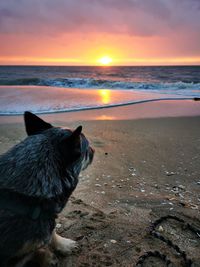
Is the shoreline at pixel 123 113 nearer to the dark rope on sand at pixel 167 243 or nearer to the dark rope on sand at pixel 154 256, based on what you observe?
the dark rope on sand at pixel 167 243

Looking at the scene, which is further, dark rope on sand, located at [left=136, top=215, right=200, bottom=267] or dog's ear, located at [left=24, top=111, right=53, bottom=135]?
dark rope on sand, located at [left=136, top=215, right=200, bottom=267]

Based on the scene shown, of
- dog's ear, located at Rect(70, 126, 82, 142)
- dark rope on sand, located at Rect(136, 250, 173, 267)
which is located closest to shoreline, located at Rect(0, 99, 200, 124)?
dark rope on sand, located at Rect(136, 250, 173, 267)

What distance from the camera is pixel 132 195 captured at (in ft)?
15.5

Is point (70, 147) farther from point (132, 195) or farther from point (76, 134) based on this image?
point (132, 195)

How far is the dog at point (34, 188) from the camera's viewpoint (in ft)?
7.92

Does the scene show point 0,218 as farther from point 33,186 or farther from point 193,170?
point 193,170

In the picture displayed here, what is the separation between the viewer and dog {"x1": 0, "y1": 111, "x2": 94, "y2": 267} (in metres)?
2.41

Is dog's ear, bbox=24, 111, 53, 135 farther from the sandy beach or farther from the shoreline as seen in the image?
the shoreline

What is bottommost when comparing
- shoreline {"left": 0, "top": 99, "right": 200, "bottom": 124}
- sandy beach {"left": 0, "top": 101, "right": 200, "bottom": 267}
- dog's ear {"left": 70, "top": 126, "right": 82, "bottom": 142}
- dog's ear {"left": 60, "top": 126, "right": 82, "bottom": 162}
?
shoreline {"left": 0, "top": 99, "right": 200, "bottom": 124}

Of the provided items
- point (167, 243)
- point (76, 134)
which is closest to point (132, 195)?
point (167, 243)

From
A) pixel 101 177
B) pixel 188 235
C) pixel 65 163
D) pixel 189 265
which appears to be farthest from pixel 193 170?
pixel 65 163

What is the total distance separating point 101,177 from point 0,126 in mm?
4984

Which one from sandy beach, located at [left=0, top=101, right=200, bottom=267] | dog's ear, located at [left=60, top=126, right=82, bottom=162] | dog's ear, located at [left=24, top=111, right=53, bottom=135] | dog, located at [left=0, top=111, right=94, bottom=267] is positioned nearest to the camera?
dog, located at [left=0, top=111, right=94, bottom=267]

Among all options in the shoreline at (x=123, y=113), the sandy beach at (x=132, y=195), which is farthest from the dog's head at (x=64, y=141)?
the shoreline at (x=123, y=113)
